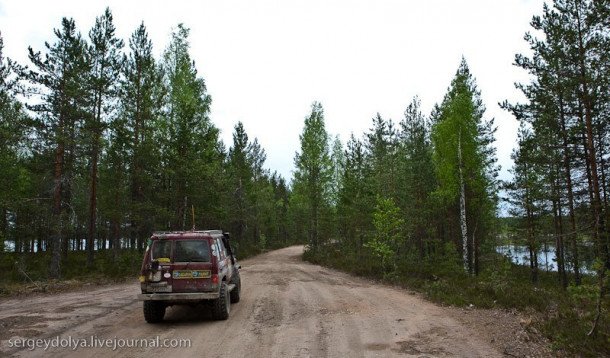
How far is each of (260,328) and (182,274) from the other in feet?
7.30

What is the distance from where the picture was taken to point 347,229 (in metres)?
34.5

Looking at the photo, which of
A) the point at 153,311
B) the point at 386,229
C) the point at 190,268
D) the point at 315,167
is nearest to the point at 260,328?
the point at 190,268

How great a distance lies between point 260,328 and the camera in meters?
8.27

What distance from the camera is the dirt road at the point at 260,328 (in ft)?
22.0

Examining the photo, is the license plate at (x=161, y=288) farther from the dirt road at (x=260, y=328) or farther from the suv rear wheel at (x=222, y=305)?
the suv rear wheel at (x=222, y=305)

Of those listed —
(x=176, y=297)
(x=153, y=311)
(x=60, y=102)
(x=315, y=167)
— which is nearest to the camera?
(x=176, y=297)

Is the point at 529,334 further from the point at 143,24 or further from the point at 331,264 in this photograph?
the point at 143,24

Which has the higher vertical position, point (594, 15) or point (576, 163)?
point (594, 15)

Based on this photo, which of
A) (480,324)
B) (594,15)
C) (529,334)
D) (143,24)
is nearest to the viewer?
(529,334)

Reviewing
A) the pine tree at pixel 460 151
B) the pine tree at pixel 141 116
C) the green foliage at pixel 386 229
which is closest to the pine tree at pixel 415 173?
the pine tree at pixel 460 151

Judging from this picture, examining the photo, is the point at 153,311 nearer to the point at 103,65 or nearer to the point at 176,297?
the point at 176,297

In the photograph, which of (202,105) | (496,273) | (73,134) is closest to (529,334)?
(496,273)

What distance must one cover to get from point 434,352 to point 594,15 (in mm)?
15441

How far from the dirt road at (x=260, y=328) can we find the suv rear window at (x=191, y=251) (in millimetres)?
1552
